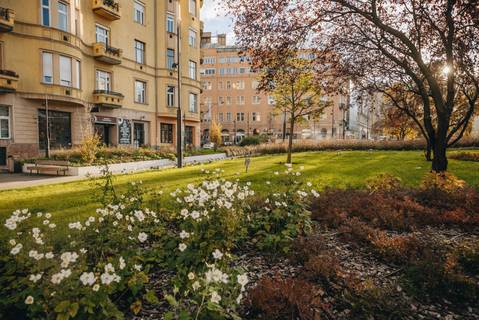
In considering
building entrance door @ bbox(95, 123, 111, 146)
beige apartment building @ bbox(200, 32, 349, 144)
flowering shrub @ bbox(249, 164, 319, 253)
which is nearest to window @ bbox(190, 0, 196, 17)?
building entrance door @ bbox(95, 123, 111, 146)

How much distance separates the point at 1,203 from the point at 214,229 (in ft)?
22.7

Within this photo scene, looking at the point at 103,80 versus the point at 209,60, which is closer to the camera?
the point at 103,80

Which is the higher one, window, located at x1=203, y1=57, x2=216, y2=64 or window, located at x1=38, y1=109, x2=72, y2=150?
window, located at x1=203, y1=57, x2=216, y2=64

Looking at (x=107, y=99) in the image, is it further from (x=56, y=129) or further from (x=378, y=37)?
(x=378, y=37)

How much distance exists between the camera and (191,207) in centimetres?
392

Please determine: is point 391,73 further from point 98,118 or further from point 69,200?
point 98,118

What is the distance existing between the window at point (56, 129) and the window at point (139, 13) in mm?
12763

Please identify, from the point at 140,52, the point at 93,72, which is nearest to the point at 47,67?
the point at 93,72

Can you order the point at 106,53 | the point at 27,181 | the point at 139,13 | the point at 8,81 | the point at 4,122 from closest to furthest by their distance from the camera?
the point at 27,181 → the point at 8,81 → the point at 4,122 → the point at 106,53 → the point at 139,13

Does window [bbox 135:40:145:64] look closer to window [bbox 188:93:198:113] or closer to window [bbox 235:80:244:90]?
window [bbox 188:93:198:113]

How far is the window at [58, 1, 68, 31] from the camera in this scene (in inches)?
832

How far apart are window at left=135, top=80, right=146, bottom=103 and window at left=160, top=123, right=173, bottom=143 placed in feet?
11.6

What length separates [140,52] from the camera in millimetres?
30125

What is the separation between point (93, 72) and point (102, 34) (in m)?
3.80
